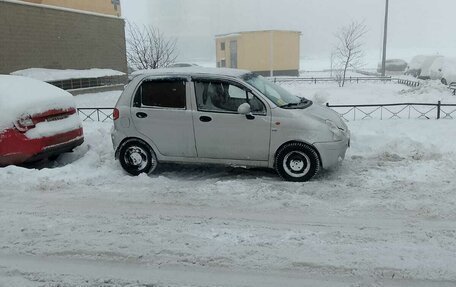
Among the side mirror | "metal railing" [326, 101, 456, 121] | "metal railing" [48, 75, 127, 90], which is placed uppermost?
the side mirror

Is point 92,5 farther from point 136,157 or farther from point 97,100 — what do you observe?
point 136,157

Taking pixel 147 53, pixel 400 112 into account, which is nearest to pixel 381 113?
→ pixel 400 112

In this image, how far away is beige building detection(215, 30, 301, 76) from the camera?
43219 millimetres

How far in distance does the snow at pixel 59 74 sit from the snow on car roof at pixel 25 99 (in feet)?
34.8

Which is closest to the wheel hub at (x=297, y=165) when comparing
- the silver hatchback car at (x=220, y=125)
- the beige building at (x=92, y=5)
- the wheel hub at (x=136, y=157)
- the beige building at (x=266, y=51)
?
the silver hatchback car at (x=220, y=125)

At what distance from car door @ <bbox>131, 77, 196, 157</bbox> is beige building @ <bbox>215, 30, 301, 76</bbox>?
37025 millimetres

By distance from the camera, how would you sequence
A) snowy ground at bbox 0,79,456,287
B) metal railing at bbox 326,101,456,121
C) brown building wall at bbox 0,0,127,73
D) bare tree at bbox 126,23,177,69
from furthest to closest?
1. bare tree at bbox 126,23,177,69
2. brown building wall at bbox 0,0,127,73
3. metal railing at bbox 326,101,456,121
4. snowy ground at bbox 0,79,456,287

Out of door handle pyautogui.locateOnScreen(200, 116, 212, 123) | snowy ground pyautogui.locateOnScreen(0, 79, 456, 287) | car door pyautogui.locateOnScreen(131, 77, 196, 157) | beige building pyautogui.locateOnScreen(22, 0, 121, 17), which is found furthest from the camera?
beige building pyautogui.locateOnScreen(22, 0, 121, 17)

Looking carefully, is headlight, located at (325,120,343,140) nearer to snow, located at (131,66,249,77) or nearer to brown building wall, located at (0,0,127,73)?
snow, located at (131,66,249,77)

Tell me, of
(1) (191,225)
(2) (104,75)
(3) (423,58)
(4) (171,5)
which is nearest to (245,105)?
(1) (191,225)

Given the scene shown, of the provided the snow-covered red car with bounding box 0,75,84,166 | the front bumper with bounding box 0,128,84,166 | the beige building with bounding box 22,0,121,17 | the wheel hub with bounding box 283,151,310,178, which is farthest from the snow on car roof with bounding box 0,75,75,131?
the beige building with bounding box 22,0,121,17

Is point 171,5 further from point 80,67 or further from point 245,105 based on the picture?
point 245,105

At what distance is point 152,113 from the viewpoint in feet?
22.7

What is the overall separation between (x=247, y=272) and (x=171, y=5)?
287 feet
